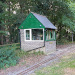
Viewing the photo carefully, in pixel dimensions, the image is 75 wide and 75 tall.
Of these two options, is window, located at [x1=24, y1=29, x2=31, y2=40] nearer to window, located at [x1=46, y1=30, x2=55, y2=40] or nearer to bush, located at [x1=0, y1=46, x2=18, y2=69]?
window, located at [x1=46, y1=30, x2=55, y2=40]

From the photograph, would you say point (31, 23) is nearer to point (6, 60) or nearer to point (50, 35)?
point (50, 35)

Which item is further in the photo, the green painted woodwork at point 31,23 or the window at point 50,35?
the window at point 50,35

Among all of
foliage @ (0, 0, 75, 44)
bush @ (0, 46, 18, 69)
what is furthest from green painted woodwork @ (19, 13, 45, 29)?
bush @ (0, 46, 18, 69)

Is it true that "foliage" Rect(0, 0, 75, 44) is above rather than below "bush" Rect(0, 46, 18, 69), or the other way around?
above

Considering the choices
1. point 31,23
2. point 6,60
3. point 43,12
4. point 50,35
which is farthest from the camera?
point 43,12

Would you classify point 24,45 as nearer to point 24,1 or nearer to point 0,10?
point 0,10

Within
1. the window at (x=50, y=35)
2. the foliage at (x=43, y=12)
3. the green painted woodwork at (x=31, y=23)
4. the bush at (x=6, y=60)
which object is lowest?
the bush at (x=6, y=60)

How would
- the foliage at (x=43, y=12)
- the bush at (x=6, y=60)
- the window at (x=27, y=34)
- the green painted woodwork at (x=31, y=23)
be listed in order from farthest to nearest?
the foliage at (x=43, y=12), the window at (x=27, y=34), the green painted woodwork at (x=31, y=23), the bush at (x=6, y=60)

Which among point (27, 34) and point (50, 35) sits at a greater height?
point (27, 34)

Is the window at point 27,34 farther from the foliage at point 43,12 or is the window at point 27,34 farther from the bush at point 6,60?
the bush at point 6,60

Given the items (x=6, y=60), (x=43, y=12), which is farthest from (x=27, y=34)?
(x=43, y=12)

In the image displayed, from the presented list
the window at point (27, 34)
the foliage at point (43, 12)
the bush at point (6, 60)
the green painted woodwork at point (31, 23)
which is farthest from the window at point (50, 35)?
the bush at point (6, 60)

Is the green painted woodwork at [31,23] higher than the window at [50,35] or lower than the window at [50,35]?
higher

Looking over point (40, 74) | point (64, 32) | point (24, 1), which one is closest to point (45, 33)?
point (40, 74)
